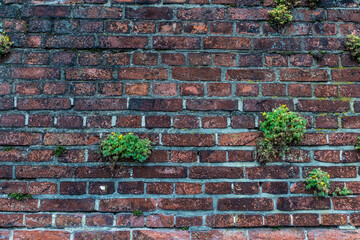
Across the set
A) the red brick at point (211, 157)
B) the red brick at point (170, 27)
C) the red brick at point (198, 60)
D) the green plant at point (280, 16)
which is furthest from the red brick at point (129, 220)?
the green plant at point (280, 16)

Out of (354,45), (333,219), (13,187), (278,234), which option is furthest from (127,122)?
(354,45)

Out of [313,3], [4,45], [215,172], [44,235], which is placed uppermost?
[313,3]

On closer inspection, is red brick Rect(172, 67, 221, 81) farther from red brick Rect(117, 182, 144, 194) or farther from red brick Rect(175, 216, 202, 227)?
red brick Rect(175, 216, 202, 227)

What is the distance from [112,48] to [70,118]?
0.47m

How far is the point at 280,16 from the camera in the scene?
5.26 ft

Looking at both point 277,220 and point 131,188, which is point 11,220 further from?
point 277,220

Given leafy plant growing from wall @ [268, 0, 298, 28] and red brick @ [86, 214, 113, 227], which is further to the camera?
leafy plant growing from wall @ [268, 0, 298, 28]

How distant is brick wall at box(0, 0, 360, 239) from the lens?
1506mm

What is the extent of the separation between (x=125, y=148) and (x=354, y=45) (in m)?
1.43

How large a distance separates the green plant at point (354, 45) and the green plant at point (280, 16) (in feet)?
1.21

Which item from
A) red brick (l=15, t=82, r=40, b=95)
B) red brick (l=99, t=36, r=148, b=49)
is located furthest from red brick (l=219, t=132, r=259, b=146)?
red brick (l=15, t=82, r=40, b=95)

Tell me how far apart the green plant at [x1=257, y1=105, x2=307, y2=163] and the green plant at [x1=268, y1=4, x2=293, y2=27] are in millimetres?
497

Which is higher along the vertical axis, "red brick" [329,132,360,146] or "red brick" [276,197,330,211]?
"red brick" [329,132,360,146]

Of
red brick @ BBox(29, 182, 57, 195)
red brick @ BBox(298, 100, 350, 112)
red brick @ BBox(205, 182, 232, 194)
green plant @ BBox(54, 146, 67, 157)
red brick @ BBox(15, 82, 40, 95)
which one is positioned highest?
red brick @ BBox(15, 82, 40, 95)
